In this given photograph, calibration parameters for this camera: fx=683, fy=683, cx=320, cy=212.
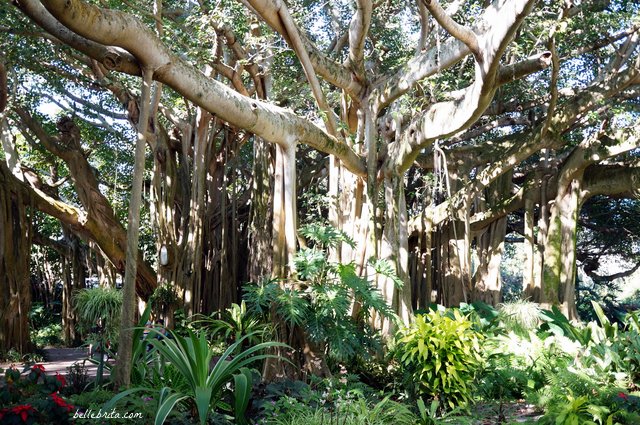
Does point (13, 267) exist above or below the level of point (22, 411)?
above

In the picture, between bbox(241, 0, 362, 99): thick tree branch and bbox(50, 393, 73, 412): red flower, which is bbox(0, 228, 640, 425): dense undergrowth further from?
bbox(241, 0, 362, 99): thick tree branch

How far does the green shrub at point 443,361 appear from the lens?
526cm

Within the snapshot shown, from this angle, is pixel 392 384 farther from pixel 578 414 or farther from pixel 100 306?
pixel 100 306

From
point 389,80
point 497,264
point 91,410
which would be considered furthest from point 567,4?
point 497,264

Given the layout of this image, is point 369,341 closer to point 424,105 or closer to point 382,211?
point 382,211

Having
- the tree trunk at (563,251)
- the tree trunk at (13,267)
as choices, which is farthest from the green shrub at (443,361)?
the tree trunk at (13,267)

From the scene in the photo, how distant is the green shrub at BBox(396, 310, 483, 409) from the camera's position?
5.26m

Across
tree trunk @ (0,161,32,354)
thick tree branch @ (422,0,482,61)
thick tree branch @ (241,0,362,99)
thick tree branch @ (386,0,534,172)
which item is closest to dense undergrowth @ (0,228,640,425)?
thick tree branch @ (386,0,534,172)

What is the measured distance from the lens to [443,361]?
5.30m

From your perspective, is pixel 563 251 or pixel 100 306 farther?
pixel 563 251

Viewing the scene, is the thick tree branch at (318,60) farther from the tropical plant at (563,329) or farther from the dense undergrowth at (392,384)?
the tropical plant at (563,329)

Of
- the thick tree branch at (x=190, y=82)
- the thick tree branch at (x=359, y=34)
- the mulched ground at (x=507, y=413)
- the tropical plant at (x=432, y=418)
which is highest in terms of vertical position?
the thick tree branch at (x=359, y=34)

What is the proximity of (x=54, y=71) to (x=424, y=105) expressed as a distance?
5.41 m

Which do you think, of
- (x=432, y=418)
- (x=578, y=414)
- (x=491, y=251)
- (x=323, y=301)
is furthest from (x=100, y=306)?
(x=491, y=251)
